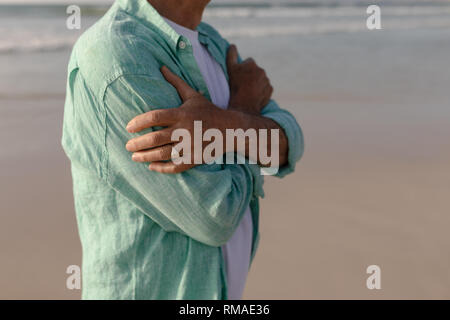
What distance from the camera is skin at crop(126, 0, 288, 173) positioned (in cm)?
103

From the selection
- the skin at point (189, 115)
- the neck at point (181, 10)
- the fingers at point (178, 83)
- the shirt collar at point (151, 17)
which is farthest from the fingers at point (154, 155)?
the neck at point (181, 10)

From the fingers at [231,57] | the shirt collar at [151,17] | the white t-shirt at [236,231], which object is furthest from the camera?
the fingers at [231,57]

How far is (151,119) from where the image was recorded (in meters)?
1.02

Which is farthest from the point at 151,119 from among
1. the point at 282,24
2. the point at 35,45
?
the point at 282,24

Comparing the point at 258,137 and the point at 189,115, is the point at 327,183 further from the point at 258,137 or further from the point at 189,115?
the point at 189,115

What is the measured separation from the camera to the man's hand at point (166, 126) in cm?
103

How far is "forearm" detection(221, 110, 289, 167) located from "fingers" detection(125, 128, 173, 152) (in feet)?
0.49

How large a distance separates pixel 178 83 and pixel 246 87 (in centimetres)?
31

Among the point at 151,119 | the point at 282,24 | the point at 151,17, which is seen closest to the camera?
the point at 151,119

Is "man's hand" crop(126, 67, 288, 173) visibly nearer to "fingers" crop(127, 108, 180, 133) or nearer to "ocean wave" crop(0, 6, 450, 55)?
"fingers" crop(127, 108, 180, 133)

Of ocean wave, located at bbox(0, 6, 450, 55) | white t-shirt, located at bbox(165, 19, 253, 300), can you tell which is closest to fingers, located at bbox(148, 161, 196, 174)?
white t-shirt, located at bbox(165, 19, 253, 300)

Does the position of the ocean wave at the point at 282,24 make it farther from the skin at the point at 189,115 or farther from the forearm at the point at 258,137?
the forearm at the point at 258,137
